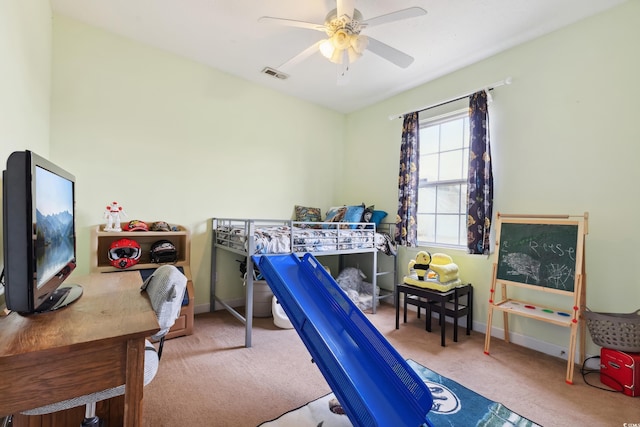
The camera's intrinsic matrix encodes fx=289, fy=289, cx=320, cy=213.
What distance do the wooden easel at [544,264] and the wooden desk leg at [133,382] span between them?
240 cm

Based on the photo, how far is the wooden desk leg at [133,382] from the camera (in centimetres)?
87

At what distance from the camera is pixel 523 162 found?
2.54 meters

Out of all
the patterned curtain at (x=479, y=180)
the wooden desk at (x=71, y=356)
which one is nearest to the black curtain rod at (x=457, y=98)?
the patterned curtain at (x=479, y=180)

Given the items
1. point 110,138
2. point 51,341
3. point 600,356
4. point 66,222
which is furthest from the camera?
point 110,138

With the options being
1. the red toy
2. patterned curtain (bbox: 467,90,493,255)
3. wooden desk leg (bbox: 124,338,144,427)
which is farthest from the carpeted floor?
patterned curtain (bbox: 467,90,493,255)

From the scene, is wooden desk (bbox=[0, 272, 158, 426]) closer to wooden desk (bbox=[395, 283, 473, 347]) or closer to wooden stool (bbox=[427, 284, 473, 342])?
wooden desk (bbox=[395, 283, 473, 347])

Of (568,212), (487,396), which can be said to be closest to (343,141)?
(568,212)

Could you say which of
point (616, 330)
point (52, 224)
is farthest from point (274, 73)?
Result: point (616, 330)

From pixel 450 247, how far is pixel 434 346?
1065 millimetres

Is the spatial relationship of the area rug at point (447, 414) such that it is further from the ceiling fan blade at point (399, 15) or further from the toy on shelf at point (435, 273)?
the ceiling fan blade at point (399, 15)

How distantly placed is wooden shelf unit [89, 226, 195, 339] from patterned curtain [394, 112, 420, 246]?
225cm

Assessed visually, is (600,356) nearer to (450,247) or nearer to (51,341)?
(450,247)

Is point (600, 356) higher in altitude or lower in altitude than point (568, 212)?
lower

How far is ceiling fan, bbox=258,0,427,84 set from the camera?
1.80 meters
